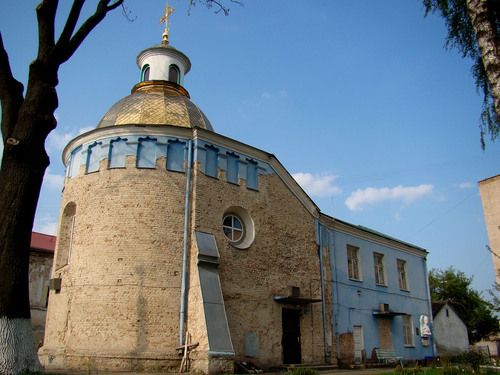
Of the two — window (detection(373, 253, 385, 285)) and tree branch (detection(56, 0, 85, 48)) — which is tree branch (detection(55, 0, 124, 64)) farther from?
window (detection(373, 253, 385, 285))

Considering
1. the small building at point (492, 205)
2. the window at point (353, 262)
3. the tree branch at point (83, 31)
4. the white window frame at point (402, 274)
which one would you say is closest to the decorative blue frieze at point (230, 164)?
the window at point (353, 262)

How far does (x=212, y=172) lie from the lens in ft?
51.8

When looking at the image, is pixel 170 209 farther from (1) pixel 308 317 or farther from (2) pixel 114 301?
(1) pixel 308 317

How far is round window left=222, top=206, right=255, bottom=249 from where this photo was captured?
1598cm

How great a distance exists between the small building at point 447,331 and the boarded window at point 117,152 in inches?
787

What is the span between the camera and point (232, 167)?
1650 cm

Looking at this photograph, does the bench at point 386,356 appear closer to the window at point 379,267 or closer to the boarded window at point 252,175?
the window at point 379,267

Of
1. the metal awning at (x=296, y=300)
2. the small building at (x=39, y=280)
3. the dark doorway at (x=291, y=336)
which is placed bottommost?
the dark doorway at (x=291, y=336)

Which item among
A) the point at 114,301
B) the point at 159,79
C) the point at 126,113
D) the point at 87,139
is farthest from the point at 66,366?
the point at 159,79

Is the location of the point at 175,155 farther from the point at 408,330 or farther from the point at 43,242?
the point at 43,242

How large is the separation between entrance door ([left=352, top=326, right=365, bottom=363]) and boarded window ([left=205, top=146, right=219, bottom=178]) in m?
9.15

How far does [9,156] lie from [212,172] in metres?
8.73

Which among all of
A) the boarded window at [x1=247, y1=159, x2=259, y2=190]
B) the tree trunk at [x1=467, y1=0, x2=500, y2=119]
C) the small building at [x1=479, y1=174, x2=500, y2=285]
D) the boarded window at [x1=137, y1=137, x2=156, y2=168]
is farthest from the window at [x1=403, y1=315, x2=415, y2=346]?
the tree trunk at [x1=467, y1=0, x2=500, y2=119]

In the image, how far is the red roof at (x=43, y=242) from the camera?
84.6 feet
